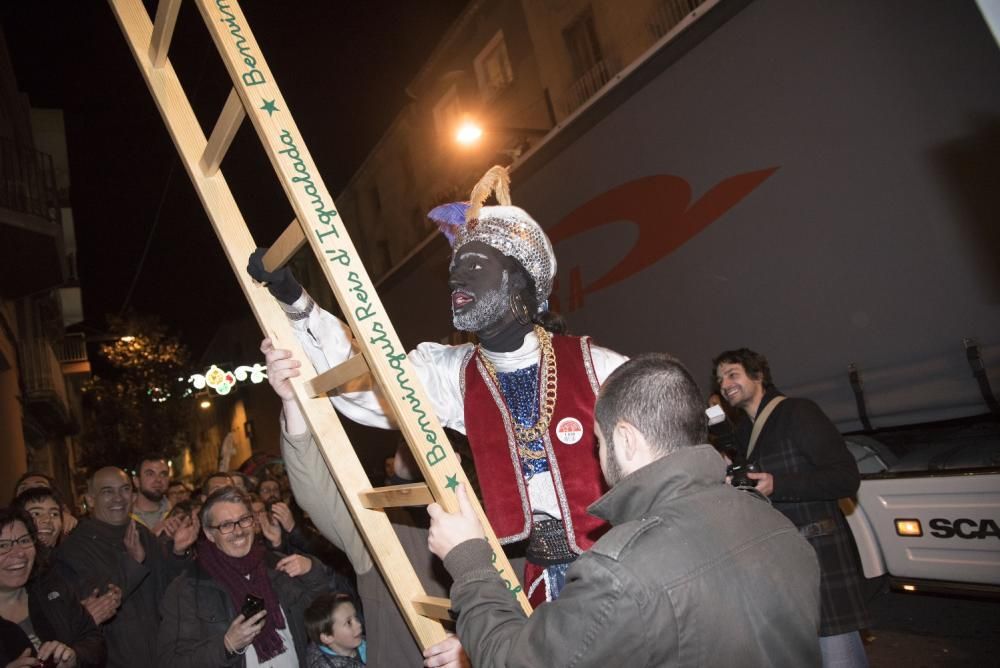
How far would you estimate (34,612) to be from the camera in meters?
3.10

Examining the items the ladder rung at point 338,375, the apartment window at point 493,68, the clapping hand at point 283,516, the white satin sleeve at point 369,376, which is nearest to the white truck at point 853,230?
the white satin sleeve at point 369,376

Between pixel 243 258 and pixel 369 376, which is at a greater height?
pixel 243 258

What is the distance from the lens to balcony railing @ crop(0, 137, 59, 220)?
8.01 meters

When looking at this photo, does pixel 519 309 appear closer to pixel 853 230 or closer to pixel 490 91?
pixel 853 230

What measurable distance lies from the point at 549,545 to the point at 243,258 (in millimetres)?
1325

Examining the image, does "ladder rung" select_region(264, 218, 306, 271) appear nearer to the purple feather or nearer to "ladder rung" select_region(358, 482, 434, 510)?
"ladder rung" select_region(358, 482, 434, 510)

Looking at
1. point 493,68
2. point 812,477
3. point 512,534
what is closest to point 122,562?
point 512,534

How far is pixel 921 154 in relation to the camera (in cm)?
417

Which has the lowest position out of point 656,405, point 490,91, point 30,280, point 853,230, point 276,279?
point 656,405

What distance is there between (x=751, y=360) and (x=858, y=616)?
1328mm

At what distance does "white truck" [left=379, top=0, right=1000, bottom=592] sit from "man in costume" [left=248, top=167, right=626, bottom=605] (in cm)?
279

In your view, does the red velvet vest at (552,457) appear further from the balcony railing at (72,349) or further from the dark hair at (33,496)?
the balcony railing at (72,349)

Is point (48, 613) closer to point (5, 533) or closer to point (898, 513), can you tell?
point (5, 533)

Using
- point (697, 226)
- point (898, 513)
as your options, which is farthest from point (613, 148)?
point (898, 513)
